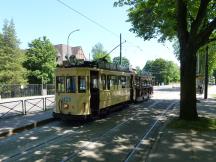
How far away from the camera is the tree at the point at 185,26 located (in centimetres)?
1622

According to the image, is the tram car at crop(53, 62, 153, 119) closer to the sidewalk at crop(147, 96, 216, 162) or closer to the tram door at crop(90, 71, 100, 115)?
the tram door at crop(90, 71, 100, 115)

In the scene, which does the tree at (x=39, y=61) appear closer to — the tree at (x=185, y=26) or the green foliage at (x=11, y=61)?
the green foliage at (x=11, y=61)

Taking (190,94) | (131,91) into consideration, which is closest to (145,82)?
(131,91)

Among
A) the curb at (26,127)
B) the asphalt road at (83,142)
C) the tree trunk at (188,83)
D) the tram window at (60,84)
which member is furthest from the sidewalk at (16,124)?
the tree trunk at (188,83)

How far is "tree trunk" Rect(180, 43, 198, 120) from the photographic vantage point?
16.4 meters

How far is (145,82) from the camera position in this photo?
33531mm

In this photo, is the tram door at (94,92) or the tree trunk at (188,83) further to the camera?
the tram door at (94,92)

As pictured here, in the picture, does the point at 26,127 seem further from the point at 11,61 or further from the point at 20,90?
the point at 11,61

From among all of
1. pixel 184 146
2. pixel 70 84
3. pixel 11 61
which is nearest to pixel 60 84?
pixel 70 84

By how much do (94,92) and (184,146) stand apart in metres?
7.50

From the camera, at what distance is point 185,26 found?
1669 cm

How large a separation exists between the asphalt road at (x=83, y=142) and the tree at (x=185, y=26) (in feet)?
6.76

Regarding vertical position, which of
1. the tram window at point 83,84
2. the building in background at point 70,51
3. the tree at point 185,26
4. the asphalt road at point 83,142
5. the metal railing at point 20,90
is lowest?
the asphalt road at point 83,142

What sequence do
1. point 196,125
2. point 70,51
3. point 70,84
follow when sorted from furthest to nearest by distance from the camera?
point 70,51, point 70,84, point 196,125
